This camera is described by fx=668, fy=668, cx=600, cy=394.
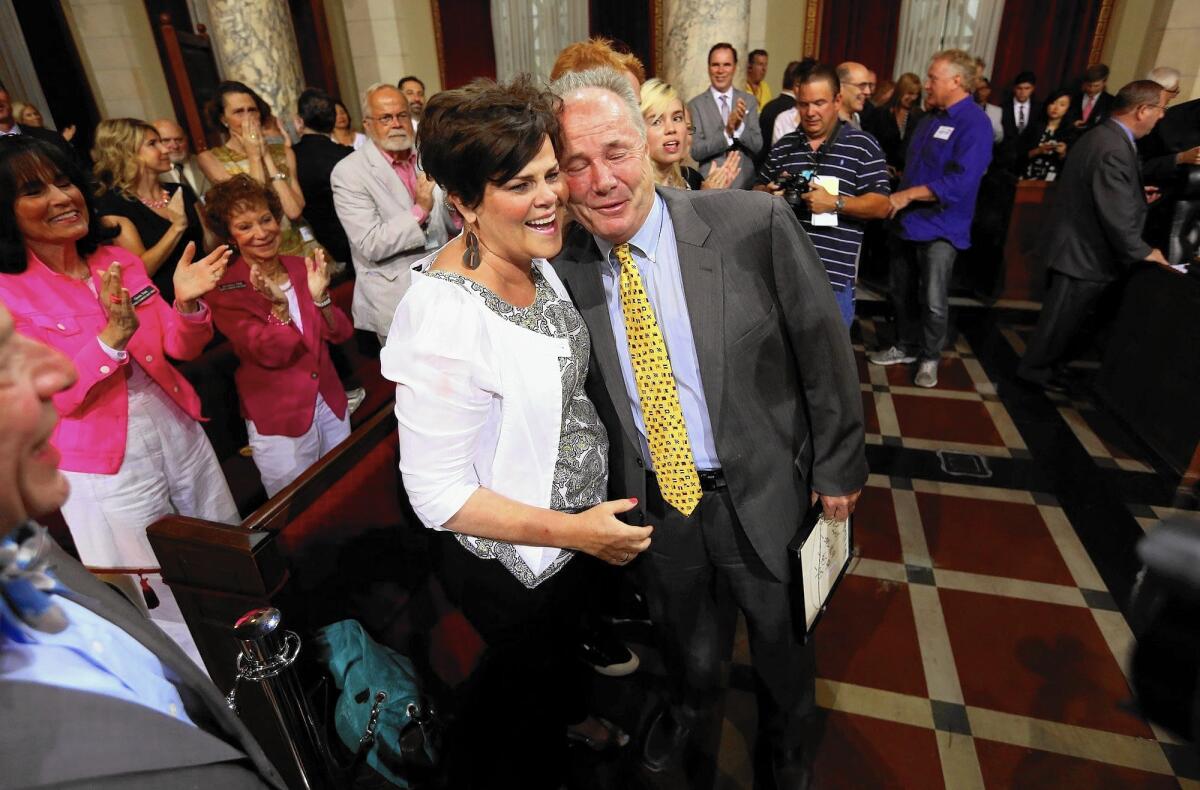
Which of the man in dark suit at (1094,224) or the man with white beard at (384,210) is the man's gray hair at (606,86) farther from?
the man in dark suit at (1094,224)

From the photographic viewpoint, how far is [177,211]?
3.66m

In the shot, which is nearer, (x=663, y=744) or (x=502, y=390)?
(x=502, y=390)

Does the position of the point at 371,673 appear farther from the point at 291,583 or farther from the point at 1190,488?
the point at 1190,488

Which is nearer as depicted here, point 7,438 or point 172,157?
point 7,438

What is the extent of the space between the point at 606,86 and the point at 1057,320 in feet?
13.1

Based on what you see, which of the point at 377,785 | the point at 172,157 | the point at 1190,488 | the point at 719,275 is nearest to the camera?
the point at 719,275

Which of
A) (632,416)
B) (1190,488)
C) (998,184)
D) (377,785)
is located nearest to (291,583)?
(377,785)

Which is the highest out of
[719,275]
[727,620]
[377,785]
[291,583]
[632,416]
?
[719,275]

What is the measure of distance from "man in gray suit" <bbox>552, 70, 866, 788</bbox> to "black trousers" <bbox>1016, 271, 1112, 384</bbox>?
3.44 m

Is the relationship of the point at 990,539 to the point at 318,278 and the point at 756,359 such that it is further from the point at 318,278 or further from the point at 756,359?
the point at 318,278

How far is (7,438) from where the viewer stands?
1.97 feet

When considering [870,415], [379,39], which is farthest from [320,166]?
[379,39]

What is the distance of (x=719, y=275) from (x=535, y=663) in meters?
1.07

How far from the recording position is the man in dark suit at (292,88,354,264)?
4.20 m
